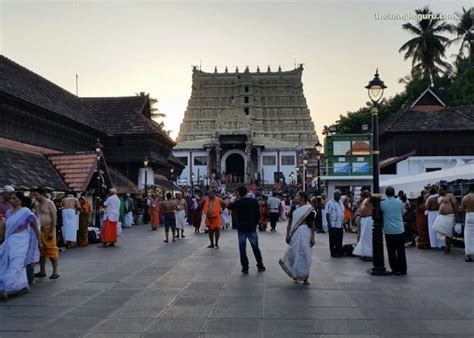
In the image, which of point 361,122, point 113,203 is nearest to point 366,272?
point 113,203

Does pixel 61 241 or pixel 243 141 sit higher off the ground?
pixel 243 141

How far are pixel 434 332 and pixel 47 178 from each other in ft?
59.7

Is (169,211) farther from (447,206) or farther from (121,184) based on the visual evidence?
(121,184)

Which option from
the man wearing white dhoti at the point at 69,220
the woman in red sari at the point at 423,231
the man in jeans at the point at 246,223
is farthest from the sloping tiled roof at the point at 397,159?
the man in jeans at the point at 246,223

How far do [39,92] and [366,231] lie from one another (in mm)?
20529

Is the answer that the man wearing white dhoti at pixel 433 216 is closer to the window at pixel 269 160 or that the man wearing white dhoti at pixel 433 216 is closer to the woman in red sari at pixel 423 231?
the woman in red sari at pixel 423 231

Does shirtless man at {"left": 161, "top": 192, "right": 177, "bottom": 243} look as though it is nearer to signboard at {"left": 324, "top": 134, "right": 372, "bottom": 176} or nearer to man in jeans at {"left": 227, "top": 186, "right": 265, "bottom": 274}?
man in jeans at {"left": 227, "top": 186, "right": 265, "bottom": 274}

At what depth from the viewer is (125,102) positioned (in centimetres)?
3997

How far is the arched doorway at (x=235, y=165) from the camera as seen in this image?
85438mm

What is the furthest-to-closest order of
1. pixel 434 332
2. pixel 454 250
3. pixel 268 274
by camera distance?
pixel 454 250 → pixel 268 274 → pixel 434 332

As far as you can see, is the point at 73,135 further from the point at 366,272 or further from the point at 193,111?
the point at 193,111

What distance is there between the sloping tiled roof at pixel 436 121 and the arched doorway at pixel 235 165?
141 feet

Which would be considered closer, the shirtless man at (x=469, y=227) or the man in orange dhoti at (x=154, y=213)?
the shirtless man at (x=469, y=227)

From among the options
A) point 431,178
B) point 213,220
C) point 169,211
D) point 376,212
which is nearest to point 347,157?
point 431,178
